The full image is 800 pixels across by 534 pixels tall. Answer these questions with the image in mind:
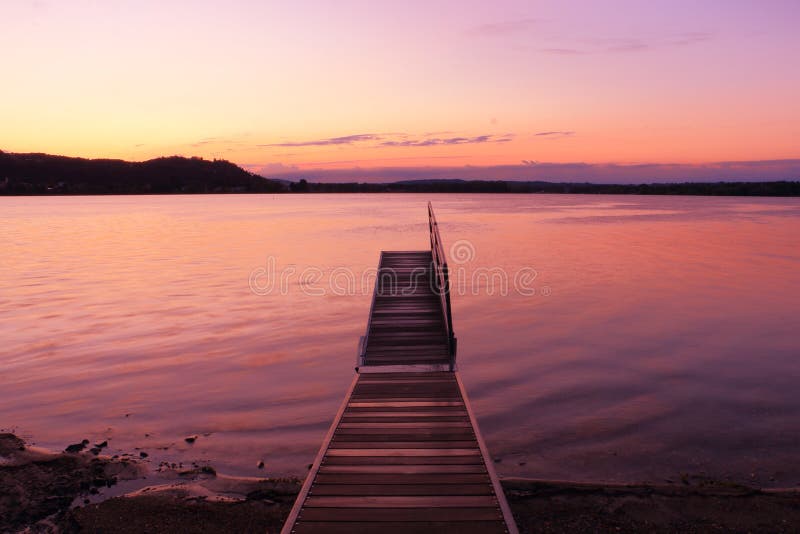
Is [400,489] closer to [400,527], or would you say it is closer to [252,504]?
[400,527]

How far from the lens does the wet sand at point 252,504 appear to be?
17.6ft

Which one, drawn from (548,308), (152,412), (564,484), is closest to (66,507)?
(152,412)

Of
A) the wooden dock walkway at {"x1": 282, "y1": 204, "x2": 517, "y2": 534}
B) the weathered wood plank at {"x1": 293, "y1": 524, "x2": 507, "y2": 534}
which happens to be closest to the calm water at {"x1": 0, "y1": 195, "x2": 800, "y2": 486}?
the wooden dock walkway at {"x1": 282, "y1": 204, "x2": 517, "y2": 534}

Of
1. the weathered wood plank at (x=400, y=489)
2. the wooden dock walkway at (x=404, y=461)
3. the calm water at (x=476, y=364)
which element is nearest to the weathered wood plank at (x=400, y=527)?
the wooden dock walkway at (x=404, y=461)

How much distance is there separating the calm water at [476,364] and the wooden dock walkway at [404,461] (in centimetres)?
114

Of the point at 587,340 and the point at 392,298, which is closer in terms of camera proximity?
the point at 392,298

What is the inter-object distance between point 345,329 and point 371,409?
25.4 ft

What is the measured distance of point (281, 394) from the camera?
954cm

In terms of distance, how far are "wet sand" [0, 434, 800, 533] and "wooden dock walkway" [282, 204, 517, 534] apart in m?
0.99

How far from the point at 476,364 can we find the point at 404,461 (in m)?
6.41

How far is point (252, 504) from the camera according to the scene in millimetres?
5824

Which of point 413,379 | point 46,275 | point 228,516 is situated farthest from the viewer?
point 46,275

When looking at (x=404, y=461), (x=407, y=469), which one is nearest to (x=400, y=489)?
(x=407, y=469)

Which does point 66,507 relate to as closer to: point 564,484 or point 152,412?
point 152,412
